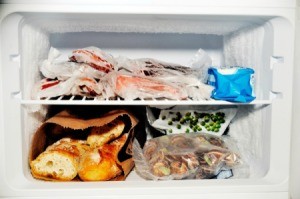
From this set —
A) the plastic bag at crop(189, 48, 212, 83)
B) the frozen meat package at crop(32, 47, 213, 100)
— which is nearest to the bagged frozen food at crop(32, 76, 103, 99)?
the frozen meat package at crop(32, 47, 213, 100)

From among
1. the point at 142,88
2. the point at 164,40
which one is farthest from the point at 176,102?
the point at 164,40

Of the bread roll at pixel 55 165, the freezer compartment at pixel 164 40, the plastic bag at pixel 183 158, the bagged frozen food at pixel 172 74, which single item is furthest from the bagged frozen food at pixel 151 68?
the bread roll at pixel 55 165

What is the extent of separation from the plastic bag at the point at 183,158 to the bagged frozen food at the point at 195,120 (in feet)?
0.28

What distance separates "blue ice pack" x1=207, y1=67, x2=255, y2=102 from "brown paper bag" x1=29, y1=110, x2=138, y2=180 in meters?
0.28

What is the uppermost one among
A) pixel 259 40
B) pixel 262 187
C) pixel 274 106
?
pixel 259 40

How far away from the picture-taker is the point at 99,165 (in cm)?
106

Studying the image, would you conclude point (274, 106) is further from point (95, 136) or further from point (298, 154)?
point (95, 136)

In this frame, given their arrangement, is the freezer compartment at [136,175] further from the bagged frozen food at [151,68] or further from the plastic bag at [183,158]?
the bagged frozen food at [151,68]

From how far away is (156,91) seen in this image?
3.60ft

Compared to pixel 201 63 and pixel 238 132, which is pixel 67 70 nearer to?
pixel 201 63

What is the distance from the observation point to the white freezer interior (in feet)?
3.21

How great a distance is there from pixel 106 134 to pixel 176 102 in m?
0.28

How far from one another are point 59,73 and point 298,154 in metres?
0.71

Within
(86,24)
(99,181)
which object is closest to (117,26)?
(86,24)
